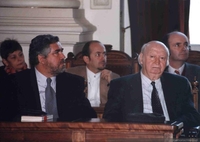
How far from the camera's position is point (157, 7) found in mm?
8250

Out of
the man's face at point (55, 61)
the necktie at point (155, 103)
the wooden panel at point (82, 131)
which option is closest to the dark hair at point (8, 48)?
the man's face at point (55, 61)

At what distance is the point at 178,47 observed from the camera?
6500 millimetres

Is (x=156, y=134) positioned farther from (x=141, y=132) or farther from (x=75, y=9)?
(x=75, y=9)

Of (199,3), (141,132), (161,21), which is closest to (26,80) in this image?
(141,132)

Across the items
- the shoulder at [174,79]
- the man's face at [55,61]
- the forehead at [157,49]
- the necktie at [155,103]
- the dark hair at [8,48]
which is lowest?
the necktie at [155,103]

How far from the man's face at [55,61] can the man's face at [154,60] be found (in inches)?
26.4

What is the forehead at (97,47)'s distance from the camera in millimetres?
6836

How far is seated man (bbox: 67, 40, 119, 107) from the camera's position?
665 centimetres

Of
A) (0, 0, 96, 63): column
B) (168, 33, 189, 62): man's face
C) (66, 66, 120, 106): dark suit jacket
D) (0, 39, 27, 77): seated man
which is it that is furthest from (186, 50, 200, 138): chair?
(0, 39, 27, 77): seated man

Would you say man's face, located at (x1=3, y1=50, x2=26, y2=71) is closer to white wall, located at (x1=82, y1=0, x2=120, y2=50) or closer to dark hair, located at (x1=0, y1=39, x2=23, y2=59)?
dark hair, located at (x1=0, y1=39, x2=23, y2=59)

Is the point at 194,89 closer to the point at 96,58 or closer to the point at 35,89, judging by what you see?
the point at 35,89

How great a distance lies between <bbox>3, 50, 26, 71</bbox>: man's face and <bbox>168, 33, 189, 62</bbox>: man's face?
1.50 m

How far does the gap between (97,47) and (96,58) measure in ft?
0.41

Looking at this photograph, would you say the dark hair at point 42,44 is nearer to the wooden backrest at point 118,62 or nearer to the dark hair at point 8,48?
the dark hair at point 8,48
